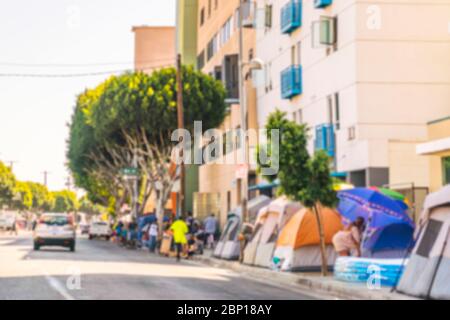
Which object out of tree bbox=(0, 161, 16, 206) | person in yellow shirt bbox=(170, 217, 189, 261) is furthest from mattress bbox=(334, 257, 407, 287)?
tree bbox=(0, 161, 16, 206)

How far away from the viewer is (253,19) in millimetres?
46969

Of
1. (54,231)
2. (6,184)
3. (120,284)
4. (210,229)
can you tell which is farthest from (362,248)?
(6,184)

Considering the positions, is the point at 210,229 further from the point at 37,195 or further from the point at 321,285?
the point at 37,195

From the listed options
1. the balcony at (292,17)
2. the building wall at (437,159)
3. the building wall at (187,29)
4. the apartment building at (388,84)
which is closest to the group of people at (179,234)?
the apartment building at (388,84)

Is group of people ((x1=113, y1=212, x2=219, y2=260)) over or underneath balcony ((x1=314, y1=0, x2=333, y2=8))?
underneath

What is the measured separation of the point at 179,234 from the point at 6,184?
3863 inches

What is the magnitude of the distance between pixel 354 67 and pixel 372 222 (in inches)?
342

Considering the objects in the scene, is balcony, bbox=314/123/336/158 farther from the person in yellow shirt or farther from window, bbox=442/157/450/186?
window, bbox=442/157/450/186

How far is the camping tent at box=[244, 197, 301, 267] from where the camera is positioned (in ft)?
99.2

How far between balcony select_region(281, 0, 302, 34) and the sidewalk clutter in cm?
883

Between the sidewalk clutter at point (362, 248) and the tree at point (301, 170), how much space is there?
5.99ft

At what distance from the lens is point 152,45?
116062 mm

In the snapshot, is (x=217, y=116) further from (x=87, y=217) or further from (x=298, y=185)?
(x=87, y=217)

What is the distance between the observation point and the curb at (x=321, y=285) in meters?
19.4
